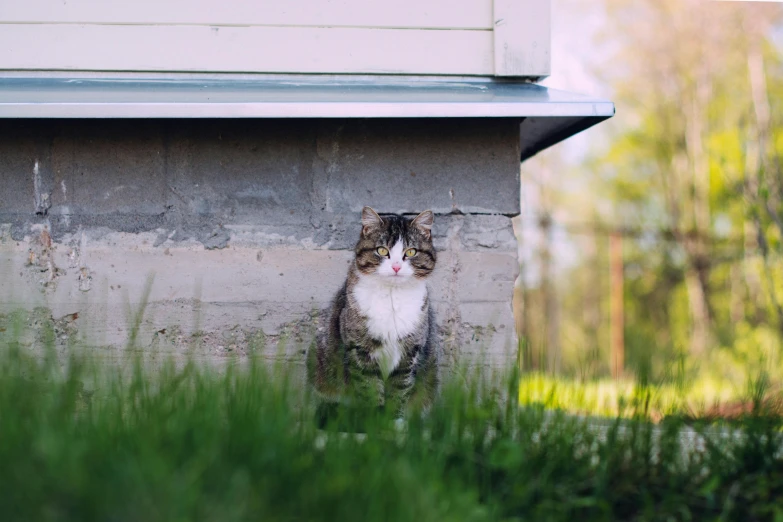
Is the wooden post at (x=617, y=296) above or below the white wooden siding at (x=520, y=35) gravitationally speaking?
below

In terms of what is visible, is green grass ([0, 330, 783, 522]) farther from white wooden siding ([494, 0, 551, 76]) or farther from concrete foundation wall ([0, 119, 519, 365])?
white wooden siding ([494, 0, 551, 76])

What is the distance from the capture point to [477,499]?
2133mm

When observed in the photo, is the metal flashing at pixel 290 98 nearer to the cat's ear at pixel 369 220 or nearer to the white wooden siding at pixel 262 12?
the white wooden siding at pixel 262 12

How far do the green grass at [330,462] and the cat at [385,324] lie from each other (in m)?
0.78

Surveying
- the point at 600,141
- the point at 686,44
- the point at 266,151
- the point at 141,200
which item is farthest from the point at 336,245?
the point at 600,141

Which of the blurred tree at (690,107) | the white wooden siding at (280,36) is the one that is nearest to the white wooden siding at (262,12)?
the white wooden siding at (280,36)

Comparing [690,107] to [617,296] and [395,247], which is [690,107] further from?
[395,247]

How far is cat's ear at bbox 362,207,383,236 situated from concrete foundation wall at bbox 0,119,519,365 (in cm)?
23

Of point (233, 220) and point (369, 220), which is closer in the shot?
point (369, 220)

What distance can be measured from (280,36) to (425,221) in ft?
3.86

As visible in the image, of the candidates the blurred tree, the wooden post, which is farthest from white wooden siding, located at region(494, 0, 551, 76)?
the blurred tree

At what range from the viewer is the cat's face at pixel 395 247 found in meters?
3.42

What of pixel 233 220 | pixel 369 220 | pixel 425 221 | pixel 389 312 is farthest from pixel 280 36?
pixel 389 312

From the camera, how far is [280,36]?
12.2ft
